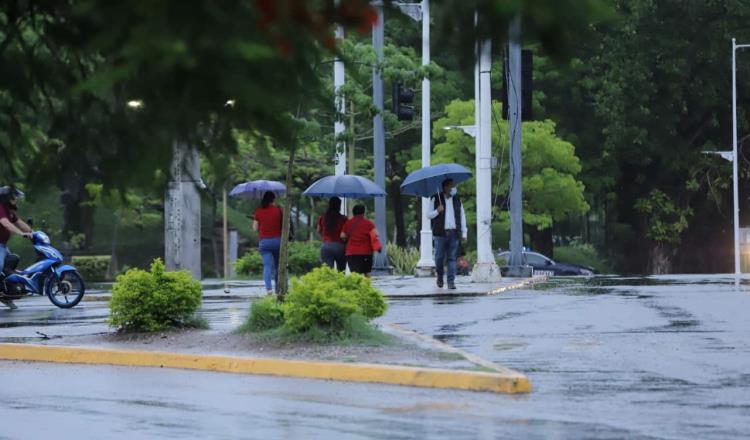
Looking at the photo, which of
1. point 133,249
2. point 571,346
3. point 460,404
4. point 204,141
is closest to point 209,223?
point 133,249

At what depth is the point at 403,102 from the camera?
37000 mm

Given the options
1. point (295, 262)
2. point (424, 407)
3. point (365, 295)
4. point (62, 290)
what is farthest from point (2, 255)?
point (295, 262)

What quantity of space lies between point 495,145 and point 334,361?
41834mm

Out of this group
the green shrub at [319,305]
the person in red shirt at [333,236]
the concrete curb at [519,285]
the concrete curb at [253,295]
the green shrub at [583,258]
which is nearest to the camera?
the green shrub at [319,305]

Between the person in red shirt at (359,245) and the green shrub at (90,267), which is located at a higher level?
the person in red shirt at (359,245)

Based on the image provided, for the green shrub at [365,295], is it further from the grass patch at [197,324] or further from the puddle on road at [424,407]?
the puddle on road at [424,407]

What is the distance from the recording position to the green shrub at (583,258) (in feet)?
214

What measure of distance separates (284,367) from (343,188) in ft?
41.9

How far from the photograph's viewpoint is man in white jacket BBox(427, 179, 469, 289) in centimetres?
2645

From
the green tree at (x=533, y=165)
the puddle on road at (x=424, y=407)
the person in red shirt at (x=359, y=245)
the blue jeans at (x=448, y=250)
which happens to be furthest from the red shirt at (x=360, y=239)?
the green tree at (x=533, y=165)

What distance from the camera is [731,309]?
21.2m

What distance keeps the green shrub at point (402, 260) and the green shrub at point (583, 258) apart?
2000 cm

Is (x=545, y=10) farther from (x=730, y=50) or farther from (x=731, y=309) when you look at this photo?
(x=730, y=50)

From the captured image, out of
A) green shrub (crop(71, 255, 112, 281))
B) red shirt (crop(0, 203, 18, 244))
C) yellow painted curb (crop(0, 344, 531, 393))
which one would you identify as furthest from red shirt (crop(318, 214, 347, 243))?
green shrub (crop(71, 255, 112, 281))
